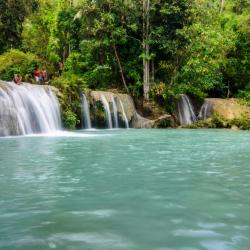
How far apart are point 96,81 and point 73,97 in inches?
225

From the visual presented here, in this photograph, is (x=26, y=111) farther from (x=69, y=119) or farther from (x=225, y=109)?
(x=225, y=109)

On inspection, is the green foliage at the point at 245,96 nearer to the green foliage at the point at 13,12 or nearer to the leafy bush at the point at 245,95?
the leafy bush at the point at 245,95

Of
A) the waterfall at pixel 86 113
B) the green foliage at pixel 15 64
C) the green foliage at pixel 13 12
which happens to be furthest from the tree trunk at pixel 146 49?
the green foliage at pixel 15 64

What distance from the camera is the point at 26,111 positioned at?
18.5 m

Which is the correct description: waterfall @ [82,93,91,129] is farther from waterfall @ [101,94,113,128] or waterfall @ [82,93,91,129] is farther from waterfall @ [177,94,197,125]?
waterfall @ [177,94,197,125]

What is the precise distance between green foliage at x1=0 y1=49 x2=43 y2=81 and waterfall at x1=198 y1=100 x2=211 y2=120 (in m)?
→ 13.4

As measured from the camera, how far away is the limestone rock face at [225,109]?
87.5 feet

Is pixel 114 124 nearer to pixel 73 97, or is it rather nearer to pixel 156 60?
pixel 73 97

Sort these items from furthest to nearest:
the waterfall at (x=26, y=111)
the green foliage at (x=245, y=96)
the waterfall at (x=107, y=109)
→ the green foliage at (x=245, y=96) < the waterfall at (x=107, y=109) < the waterfall at (x=26, y=111)

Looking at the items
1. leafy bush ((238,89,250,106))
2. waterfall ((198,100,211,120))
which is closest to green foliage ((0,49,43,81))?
waterfall ((198,100,211,120))

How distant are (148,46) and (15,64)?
12145mm

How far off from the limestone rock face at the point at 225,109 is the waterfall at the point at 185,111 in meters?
0.62

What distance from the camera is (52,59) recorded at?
34.8 m

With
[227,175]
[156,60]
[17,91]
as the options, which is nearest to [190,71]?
[156,60]
